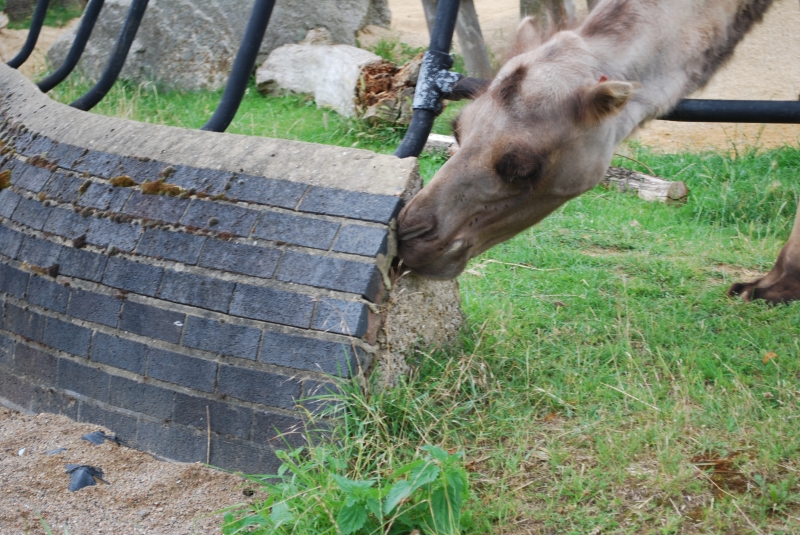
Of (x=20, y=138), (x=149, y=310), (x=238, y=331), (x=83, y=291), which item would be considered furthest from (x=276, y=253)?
(x=20, y=138)

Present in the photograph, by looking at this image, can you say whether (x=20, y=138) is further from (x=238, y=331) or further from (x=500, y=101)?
(x=500, y=101)

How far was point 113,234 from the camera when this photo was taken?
3.52 meters

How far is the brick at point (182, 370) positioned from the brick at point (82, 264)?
19.8 inches

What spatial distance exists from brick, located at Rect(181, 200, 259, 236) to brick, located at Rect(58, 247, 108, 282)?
47 cm


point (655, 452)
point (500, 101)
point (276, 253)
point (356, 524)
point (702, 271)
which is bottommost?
point (702, 271)

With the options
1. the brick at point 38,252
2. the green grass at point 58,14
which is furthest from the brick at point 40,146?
the green grass at point 58,14

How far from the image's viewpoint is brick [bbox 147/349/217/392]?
3.14 metres

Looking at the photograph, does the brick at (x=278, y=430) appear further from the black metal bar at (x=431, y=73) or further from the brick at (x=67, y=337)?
the black metal bar at (x=431, y=73)

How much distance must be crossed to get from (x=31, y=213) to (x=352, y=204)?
1734 millimetres

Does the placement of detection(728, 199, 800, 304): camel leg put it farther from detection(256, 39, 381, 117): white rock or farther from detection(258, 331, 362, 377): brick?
detection(256, 39, 381, 117): white rock

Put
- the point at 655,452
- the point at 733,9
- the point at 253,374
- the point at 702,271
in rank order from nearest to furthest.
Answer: the point at 655,452 → the point at 253,374 → the point at 733,9 → the point at 702,271

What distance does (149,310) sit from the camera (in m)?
3.31

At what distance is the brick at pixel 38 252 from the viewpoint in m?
3.65

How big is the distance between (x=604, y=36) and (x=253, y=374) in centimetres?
217
